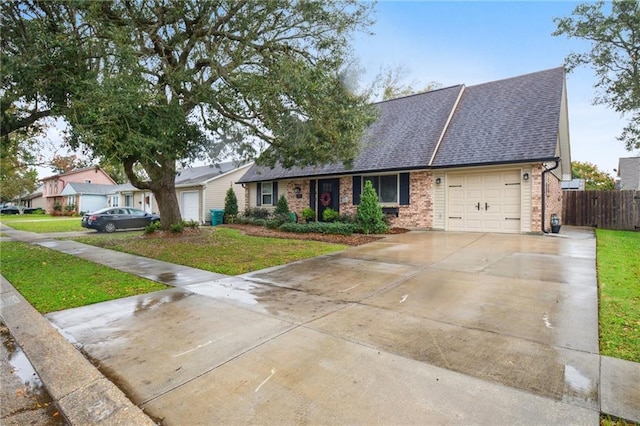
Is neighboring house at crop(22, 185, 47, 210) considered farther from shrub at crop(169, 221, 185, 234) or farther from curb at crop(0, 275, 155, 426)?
curb at crop(0, 275, 155, 426)

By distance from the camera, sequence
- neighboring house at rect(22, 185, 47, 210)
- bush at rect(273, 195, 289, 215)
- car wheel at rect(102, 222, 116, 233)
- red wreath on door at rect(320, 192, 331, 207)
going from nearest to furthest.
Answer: red wreath on door at rect(320, 192, 331, 207) → bush at rect(273, 195, 289, 215) → car wheel at rect(102, 222, 116, 233) → neighboring house at rect(22, 185, 47, 210)

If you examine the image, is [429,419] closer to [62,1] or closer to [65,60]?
[65,60]

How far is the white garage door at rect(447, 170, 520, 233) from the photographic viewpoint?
11.9m

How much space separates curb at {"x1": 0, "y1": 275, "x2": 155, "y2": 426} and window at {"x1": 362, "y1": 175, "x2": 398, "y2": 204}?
12292 mm

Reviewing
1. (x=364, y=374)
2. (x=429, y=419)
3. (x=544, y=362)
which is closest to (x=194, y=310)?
(x=364, y=374)

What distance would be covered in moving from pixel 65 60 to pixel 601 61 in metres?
18.9

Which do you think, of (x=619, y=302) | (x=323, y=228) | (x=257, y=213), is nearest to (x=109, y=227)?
(x=257, y=213)

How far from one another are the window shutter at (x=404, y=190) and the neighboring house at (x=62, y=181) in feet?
142

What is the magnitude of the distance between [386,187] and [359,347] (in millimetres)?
11813

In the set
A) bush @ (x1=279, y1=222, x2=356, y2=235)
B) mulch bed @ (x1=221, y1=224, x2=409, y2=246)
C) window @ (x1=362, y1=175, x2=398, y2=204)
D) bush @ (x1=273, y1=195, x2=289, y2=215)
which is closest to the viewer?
mulch bed @ (x1=221, y1=224, x2=409, y2=246)

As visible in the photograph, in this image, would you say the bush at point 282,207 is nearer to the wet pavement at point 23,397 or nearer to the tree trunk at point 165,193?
the tree trunk at point 165,193

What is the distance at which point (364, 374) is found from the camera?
2898mm

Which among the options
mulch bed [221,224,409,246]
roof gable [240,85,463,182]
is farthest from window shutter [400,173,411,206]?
mulch bed [221,224,409,246]

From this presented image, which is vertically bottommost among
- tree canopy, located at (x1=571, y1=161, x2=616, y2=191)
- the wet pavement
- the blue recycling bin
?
the wet pavement
